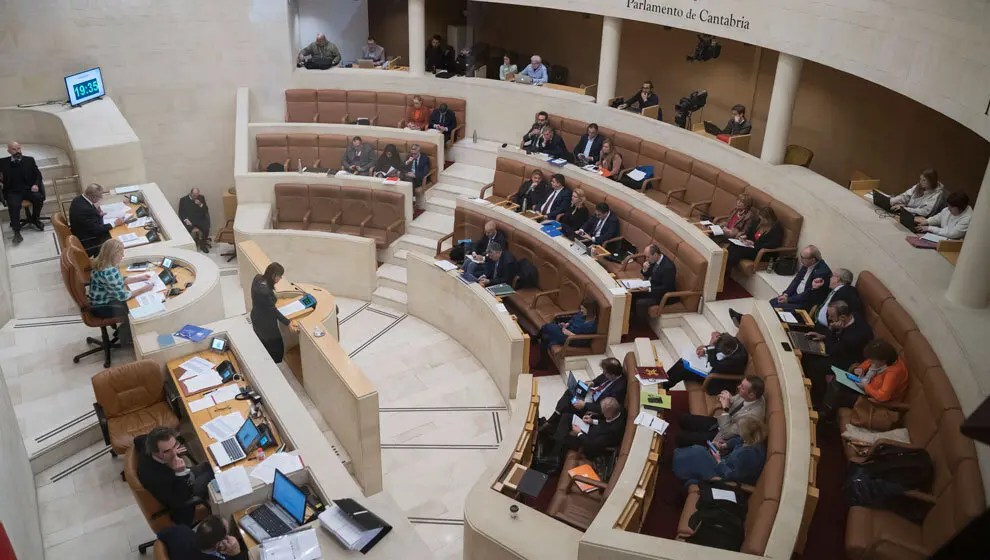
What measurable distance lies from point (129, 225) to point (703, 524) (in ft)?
23.6

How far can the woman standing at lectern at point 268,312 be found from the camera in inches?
282

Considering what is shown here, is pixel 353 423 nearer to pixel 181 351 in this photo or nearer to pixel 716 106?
pixel 181 351

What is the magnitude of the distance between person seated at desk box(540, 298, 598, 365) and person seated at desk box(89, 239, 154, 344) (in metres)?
4.24

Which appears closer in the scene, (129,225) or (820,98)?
(129,225)

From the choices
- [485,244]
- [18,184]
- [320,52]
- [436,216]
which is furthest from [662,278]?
[320,52]

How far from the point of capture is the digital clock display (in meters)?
11.5

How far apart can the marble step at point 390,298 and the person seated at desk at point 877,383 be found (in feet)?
19.5

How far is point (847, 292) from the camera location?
705 centimetres

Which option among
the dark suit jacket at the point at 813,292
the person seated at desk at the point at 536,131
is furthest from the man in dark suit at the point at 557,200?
the dark suit jacket at the point at 813,292

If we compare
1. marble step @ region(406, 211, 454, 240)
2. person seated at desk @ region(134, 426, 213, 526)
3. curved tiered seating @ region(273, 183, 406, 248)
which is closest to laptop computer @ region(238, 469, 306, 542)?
person seated at desk @ region(134, 426, 213, 526)

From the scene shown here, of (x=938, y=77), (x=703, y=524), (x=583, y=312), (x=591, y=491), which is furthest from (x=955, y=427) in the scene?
(x=583, y=312)

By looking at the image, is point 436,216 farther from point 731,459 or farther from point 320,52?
point 731,459

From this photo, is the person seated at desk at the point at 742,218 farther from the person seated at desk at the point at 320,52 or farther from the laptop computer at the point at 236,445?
the person seated at desk at the point at 320,52

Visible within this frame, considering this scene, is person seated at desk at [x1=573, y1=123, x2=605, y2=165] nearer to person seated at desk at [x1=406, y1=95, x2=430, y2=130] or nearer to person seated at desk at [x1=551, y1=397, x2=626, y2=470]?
person seated at desk at [x1=406, y1=95, x2=430, y2=130]
